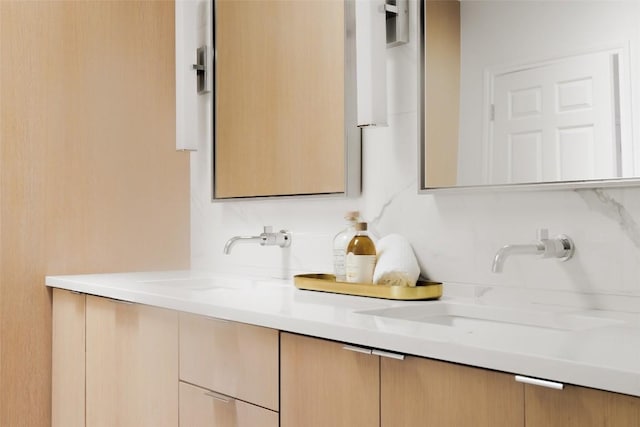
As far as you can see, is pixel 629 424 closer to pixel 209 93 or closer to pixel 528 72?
pixel 528 72

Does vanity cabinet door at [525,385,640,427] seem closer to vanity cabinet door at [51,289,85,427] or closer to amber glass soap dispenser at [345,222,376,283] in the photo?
amber glass soap dispenser at [345,222,376,283]

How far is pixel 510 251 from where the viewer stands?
134cm

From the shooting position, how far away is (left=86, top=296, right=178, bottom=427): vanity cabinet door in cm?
164

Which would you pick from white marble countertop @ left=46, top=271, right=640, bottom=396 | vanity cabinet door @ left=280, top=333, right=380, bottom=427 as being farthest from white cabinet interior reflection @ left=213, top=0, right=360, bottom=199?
vanity cabinet door @ left=280, top=333, right=380, bottom=427

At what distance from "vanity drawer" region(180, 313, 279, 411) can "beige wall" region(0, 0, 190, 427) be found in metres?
0.79

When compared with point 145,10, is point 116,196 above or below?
below

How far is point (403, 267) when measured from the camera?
159 centimetres

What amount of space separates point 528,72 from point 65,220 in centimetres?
150

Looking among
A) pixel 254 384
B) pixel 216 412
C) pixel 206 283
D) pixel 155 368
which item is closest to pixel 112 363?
pixel 155 368

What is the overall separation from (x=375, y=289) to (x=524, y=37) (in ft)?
2.09

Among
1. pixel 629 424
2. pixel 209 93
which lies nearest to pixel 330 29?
pixel 209 93

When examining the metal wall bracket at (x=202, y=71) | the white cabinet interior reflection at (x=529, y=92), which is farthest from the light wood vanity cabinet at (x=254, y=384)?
the metal wall bracket at (x=202, y=71)

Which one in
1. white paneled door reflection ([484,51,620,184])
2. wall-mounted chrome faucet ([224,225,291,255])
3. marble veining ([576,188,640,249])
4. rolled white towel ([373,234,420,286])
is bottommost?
rolled white towel ([373,234,420,286])

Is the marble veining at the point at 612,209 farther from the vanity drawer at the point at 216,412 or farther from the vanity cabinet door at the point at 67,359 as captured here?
the vanity cabinet door at the point at 67,359
